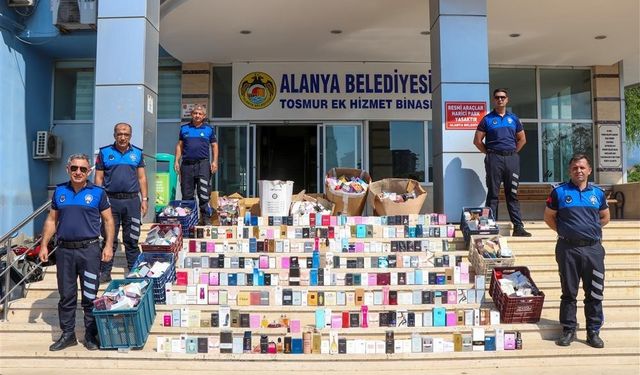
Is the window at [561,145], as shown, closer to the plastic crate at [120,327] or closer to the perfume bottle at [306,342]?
the perfume bottle at [306,342]

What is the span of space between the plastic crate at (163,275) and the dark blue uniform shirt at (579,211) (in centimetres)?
363

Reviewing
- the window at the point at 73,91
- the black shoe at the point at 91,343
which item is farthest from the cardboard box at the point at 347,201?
the window at the point at 73,91

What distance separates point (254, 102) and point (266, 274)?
6062mm

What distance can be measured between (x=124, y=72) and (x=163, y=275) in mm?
3205

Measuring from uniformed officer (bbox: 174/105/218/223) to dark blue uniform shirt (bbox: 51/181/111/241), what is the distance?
206cm

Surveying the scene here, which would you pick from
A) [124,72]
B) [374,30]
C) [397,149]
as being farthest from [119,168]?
[397,149]

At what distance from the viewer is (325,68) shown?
10812 mm

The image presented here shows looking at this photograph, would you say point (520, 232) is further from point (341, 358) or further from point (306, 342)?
point (306, 342)

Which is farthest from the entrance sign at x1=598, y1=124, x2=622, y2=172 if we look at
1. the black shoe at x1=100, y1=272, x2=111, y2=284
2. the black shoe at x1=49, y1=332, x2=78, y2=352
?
the black shoe at x1=49, y1=332, x2=78, y2=352

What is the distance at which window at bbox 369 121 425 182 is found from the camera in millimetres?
11047

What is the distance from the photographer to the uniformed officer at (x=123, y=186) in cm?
538

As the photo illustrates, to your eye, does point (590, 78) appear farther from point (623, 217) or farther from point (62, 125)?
point (62, 125)

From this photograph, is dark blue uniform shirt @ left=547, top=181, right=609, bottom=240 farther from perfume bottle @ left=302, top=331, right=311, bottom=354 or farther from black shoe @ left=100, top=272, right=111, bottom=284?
black shoe @ left=100, top=272, right=111, bottom=284

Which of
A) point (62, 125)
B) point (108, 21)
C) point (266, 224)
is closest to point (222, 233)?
→ point (266, 224)
